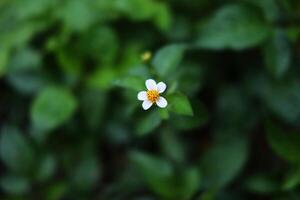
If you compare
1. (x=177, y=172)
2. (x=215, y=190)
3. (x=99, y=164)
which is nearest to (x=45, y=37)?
(x=99, y=164)

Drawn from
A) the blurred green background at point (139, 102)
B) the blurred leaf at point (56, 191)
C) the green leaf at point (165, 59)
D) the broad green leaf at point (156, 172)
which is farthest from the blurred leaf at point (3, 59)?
the green leaf at point (165, 59)

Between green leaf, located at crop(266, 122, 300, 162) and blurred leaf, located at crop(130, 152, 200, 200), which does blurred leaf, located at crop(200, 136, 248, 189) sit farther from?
green leaf, located at crop(266, 122, 300, 162)

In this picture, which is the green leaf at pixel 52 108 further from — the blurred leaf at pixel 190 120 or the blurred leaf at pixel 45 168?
the blurred leaf at pixel 190 120

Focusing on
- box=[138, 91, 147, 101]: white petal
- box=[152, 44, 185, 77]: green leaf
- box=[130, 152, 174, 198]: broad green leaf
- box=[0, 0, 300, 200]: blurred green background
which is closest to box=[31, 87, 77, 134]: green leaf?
box=[0, 0, 300, 200]: blurred green background

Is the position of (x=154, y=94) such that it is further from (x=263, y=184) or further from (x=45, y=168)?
(x=45, y=168)

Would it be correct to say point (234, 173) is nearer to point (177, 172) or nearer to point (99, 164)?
point (177, 172)
